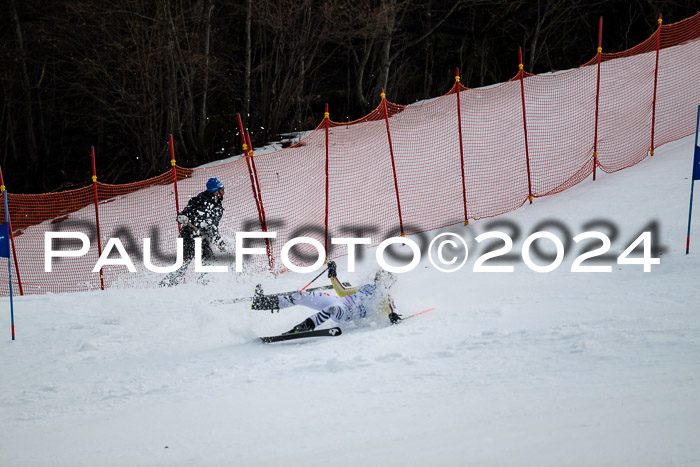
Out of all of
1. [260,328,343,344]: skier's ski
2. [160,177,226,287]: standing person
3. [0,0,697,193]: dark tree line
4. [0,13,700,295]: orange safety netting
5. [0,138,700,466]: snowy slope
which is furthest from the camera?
[0,0,697,193]: dark tree line

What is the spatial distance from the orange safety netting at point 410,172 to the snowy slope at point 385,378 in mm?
2696

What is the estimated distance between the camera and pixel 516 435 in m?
5.17

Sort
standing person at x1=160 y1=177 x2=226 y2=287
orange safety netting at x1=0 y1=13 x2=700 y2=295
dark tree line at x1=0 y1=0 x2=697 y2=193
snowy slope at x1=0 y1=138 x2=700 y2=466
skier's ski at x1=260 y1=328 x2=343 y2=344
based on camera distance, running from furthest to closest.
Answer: dark tree line at x1=0 y1=0 x2=697 y2=193 < orange safety netting at x1=0 y1=13 x2=700 y2=295 < standing person at x1=160 y1=177 x2=226 y2=287 < skier's ski at x1=260 y1=328 x2=343 y2=344 < snowy slope at x1=0 y1=138 x2=700 y2=466

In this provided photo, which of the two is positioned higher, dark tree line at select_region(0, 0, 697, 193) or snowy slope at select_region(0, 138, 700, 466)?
dark tree line at select_region(0, 0, 697, 193)

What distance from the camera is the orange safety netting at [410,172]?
42.2ft

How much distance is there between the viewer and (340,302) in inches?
313

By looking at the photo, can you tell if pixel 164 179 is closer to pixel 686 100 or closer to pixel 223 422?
pixel 223 422

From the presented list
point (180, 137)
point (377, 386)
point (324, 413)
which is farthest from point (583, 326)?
point (180, 137)

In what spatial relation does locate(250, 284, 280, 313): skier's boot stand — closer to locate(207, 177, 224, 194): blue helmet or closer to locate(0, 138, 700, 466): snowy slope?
locate(0, 138, 700, 466): snowy slope

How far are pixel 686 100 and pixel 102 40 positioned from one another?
14.7 m

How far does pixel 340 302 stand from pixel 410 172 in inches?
307

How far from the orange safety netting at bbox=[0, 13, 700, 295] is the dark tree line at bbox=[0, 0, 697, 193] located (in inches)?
161

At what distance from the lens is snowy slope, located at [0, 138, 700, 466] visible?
519 centimetres

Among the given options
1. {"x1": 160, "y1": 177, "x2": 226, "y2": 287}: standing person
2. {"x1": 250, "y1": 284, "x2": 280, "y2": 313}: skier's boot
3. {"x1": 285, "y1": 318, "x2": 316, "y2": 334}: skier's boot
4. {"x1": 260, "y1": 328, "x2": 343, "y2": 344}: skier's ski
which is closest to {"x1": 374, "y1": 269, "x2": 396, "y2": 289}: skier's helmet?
{"x1": 260, "y1": 328, "x2": 343, "y2": 344}: skier's ski
